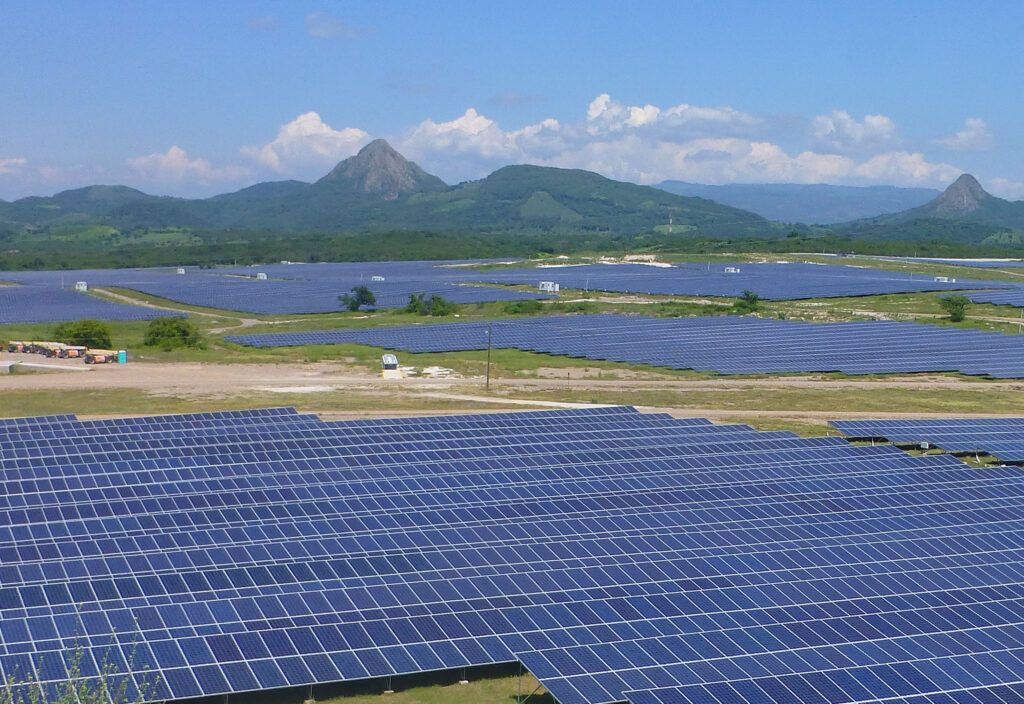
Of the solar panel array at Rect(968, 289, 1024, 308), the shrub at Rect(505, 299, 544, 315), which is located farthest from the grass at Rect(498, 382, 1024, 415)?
the solar panel array at Rect(968, 289, 1024, 308)

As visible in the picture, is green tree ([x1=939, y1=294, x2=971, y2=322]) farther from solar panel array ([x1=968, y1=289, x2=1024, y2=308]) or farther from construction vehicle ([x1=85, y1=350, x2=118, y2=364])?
construction vehicle ([x1=85, y1=350, x2=118, y2=364])

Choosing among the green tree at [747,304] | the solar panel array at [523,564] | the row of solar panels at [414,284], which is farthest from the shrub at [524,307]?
the solar panel array at [523,564]

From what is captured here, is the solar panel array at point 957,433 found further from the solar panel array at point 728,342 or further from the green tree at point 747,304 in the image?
the green tree at point 747,304

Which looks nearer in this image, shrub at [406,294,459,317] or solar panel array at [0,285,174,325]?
solar panel array at [0,285,174,325]

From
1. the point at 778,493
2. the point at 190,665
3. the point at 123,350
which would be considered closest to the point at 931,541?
the point at 778,493

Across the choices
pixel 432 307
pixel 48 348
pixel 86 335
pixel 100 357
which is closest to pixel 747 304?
pixel 432 307

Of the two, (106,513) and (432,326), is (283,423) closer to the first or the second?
(106,513)
